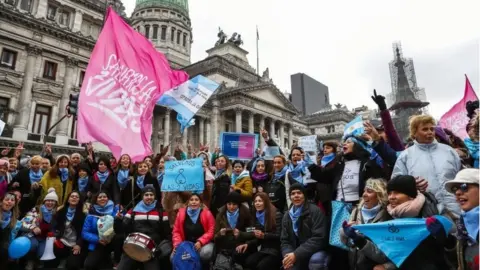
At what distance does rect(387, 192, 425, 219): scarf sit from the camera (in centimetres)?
314

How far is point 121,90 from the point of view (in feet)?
22.6

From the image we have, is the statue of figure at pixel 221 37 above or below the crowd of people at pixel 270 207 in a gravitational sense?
above

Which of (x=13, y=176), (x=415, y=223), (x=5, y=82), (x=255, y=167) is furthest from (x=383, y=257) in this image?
(x=5, y=82)

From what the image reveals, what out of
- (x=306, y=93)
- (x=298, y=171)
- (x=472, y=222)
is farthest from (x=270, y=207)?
(x=306, y=93)

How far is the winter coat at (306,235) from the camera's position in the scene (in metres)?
4.35

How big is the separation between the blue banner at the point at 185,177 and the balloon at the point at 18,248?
2526 mm

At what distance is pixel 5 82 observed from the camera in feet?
69.6

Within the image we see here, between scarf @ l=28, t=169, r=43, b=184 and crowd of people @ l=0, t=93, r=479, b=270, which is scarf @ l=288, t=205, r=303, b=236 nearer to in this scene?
crowd of people @ l=0, t=93, r=479, b=270

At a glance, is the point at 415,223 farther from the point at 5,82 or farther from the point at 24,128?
the point at 5,82

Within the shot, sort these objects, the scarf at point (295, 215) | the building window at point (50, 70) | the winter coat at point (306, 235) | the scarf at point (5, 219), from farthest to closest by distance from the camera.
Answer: the building window at point (50, 70)
the scarf at point (5, 219)
the scarf at point (295, 215)
the winter coat at point (306, 235)

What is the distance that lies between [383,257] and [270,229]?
2.01 meters

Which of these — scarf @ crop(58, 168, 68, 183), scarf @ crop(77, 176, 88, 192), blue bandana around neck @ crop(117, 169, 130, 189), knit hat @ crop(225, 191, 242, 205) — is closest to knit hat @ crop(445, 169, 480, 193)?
knit hat @ crop(225, 191, 242, 205)

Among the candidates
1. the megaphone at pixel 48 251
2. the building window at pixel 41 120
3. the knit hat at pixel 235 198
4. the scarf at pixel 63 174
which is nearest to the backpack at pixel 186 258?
the knit hat at pixel 235 198

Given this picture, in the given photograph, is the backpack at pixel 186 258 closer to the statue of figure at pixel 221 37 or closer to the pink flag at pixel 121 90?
→ the pink flag at pixel 121 90
